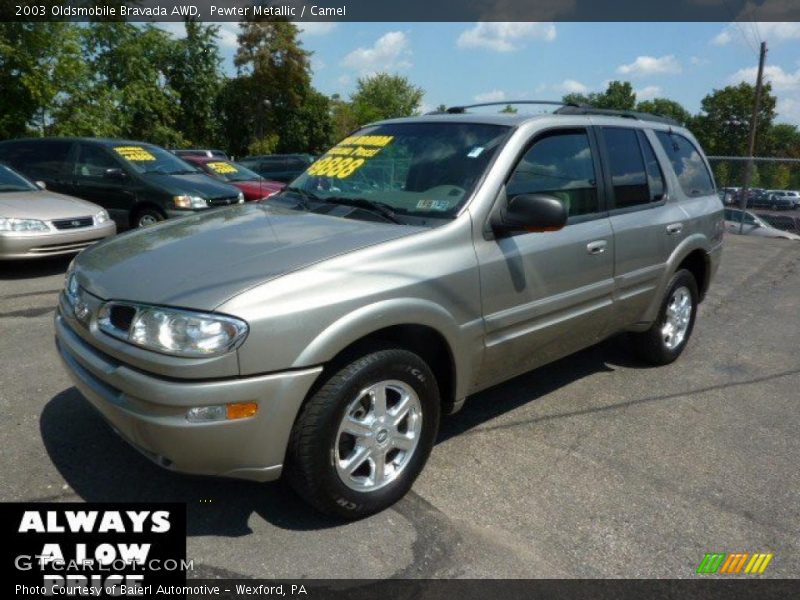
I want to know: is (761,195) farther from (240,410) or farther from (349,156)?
(240,410)

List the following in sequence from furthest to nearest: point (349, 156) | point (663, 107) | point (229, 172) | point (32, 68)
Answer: point (663, 107)
point (32, 68)
point (229, 172)
point (349, 156)

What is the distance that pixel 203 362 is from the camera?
94.1 inches

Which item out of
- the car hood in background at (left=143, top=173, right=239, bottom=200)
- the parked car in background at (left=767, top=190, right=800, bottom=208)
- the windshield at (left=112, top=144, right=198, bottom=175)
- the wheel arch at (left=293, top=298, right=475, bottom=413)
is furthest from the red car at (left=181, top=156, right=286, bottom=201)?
the parked car in background at (left=767, top=190, right=800, bottom=208)

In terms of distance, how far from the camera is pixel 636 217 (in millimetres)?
4281

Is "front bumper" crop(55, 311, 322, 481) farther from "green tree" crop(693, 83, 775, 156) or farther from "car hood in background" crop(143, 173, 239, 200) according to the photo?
"green tree" crop(693, 83, 775, 156)

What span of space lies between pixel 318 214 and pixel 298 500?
1.44m

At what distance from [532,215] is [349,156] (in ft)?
4.50

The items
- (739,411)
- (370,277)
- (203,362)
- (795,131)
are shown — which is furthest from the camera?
(795,131)

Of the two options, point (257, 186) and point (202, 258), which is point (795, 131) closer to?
point (257, 186)

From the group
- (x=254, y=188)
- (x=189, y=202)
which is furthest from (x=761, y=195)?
(x=189, y=202)

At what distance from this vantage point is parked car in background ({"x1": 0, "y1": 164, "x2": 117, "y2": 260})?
7.06 metres

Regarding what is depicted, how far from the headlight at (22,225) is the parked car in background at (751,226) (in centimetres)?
1338

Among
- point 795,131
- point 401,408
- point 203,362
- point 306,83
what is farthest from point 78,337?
point 795,131

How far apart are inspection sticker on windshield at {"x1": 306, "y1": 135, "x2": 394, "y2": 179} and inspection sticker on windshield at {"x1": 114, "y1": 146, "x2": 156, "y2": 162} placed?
623cm
